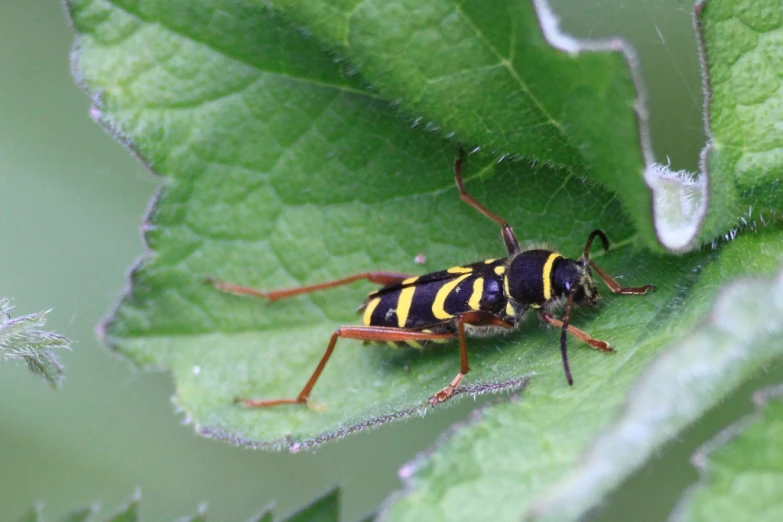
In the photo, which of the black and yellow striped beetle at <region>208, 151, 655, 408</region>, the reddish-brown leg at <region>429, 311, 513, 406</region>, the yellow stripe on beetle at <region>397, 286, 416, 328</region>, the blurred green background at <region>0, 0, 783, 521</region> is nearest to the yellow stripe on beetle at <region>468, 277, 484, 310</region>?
the black and yellow striped beetle at <region>208, 151, 655, 408</region>

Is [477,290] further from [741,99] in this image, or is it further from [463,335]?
[741,99]

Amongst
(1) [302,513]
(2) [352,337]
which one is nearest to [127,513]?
(1) [302,513]

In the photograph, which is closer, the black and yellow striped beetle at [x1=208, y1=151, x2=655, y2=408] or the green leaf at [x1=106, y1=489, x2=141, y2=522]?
the green leaf at [x1=106, y1=489, x2=141, y2=522]

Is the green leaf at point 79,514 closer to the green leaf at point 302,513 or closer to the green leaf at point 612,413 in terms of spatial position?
the green leaf at point 302,513

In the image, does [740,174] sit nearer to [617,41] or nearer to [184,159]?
[617,41]

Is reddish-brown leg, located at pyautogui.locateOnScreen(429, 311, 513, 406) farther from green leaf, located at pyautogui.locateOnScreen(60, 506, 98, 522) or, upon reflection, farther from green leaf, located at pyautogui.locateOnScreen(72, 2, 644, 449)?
green leaf, located at pyautogui.locateOnScreen(60, 506, 98, 522)

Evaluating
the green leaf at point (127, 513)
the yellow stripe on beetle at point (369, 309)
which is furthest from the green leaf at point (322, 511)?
the yellow stripe on beetle at point (369, 309)

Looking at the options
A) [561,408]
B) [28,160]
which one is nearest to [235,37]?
[561,408]
